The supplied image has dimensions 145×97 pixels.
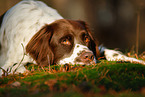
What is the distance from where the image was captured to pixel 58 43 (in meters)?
3.03

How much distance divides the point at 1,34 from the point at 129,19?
21.7 feet

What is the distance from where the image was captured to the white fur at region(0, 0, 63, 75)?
311 cm

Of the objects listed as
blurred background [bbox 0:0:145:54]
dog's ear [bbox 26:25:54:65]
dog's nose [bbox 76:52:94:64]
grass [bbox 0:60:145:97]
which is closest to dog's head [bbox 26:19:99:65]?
dog's ear [bbox 26:25:54:65]

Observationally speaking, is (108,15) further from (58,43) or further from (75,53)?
(75,53)

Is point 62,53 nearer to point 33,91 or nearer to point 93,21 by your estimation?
point 33,91

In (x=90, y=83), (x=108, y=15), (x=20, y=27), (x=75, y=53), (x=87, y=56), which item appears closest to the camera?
(x=90, y=83)

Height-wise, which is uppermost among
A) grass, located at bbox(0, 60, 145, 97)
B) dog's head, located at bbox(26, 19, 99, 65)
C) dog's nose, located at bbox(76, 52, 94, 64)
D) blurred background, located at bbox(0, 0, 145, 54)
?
blurred background, located at bbox(0, 0, 145, 54)

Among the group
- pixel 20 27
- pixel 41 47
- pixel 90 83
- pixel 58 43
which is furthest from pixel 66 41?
pixel 90 83

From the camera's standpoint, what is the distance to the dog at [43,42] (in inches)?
113

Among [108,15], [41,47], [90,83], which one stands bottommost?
[90,83]

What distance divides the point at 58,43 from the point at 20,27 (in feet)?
2.97

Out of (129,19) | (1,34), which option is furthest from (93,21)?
(1,34)

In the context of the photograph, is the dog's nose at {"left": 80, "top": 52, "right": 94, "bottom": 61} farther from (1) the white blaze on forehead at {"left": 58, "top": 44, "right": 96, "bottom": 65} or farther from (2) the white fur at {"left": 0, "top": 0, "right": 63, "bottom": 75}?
(2) the white fur at {"left": 0, "top": 0, "right": 63, "bottom": 75}

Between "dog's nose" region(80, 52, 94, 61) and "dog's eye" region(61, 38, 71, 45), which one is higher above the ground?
"dog's eye" region(61, 38, 71, 45)
